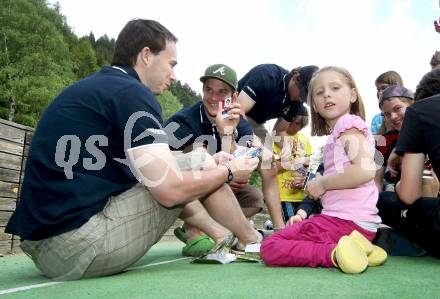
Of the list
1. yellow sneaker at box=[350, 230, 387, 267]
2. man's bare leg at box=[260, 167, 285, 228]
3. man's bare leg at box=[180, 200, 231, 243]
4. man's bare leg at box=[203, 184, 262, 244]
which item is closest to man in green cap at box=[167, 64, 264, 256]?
man's bare leg at box=[260, 167, 285, 228]

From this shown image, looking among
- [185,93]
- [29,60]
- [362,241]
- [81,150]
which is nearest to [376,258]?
[362,241]

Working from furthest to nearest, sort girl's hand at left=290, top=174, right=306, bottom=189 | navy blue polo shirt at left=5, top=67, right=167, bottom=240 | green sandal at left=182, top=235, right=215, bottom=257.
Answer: girl's hand at left=290, top=174, right=306, bottom=189
green sandal at left=182, top=235, right=215, bottom=257
navy blue polo shirt at left=5, top=67, right=167, bottom=240

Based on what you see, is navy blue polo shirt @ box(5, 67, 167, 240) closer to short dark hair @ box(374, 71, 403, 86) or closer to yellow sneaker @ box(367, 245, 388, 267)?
yellow sneaker @ box(367, 245, 388, 267)

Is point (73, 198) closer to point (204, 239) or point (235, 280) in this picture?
point (235, 280)

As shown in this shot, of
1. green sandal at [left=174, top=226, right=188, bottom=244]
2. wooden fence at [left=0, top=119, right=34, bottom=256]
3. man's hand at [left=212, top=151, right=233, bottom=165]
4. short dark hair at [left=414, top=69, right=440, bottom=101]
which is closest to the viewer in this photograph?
short dark hair at [left=414, top=69, right=440, bottom=101]

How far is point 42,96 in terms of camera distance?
25.7 m

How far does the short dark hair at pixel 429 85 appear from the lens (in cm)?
288

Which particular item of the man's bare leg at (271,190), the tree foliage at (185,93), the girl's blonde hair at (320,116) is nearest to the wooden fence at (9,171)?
the man's bare leg at (271,190)

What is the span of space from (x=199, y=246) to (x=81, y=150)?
5.44 ft

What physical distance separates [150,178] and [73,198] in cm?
40

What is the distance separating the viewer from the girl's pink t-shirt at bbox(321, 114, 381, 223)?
2887 mm

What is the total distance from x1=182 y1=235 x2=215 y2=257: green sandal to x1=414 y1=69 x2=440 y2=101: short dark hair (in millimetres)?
1855

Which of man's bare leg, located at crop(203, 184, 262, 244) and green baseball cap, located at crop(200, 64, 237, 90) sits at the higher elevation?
green baseball cap, located at crop(200, 64, 237, 90)

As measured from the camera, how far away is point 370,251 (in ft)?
8.71
